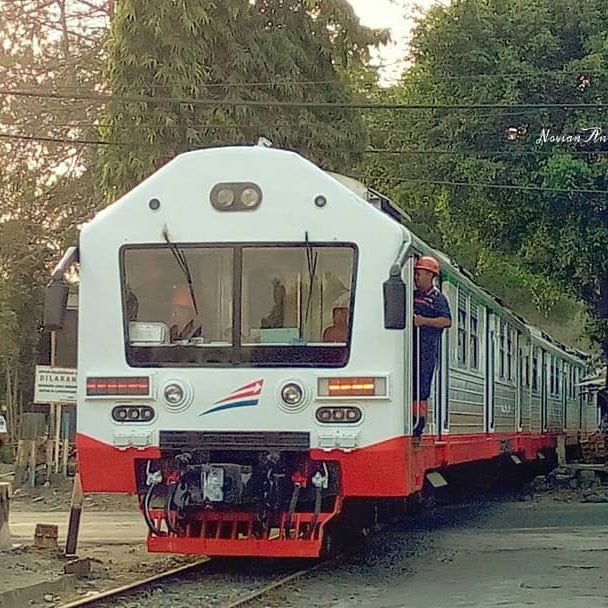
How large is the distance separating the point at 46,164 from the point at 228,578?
64.2ft

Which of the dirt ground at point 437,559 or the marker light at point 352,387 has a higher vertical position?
the marker light at point 352,387

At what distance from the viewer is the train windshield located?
35.9ft

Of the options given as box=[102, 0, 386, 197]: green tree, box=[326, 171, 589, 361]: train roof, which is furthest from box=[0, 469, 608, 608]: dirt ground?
box=[102, 0, 386, 197]: green tree

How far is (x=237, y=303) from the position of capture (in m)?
11.1

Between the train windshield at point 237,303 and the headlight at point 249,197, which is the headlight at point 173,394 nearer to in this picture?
the train windshield at point 237,303

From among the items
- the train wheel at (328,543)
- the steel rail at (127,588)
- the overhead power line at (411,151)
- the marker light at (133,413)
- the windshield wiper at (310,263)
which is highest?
the overhead power line at (411,151)

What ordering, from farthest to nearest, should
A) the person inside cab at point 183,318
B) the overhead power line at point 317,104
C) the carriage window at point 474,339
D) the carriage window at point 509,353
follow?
1. the overhead power line at point 317,104
2. the carriage window at point 509,353
3. the carriage window at point 474,339
4. the person inside cab at point 183,318

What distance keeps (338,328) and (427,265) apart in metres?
1.36

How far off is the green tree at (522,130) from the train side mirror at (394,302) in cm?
1405

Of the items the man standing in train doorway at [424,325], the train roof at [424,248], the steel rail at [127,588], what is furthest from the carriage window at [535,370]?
the steel rail at [127,588]

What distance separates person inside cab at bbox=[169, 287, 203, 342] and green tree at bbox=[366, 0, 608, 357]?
46.1ft

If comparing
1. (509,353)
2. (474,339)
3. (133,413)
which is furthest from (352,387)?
(509,353)

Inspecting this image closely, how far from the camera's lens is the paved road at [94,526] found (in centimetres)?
1474

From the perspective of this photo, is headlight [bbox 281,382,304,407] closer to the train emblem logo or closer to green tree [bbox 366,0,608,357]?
the train emblem logo
